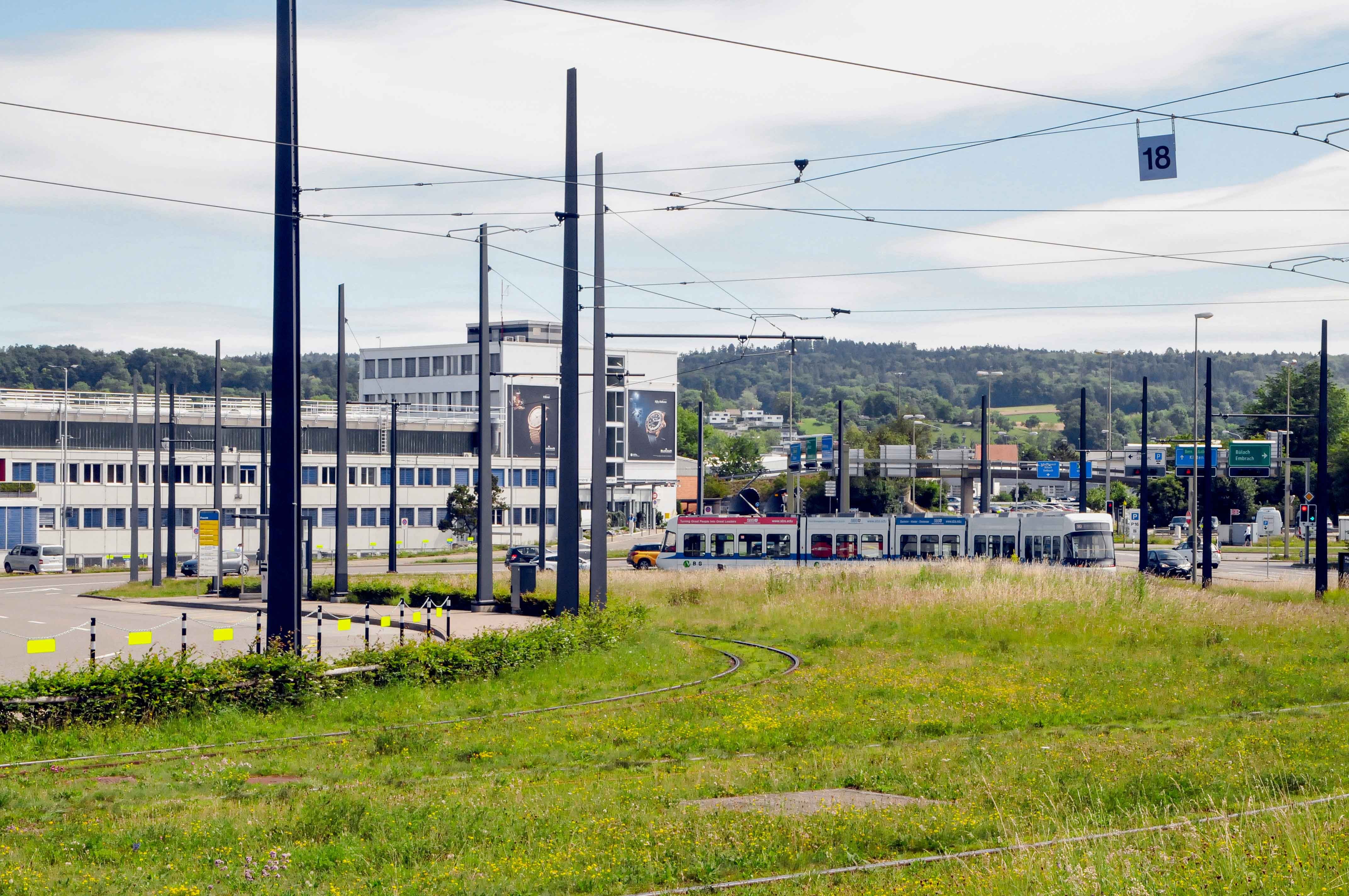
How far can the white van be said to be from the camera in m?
94.2

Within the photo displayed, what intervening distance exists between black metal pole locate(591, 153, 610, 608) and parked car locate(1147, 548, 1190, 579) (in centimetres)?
3320

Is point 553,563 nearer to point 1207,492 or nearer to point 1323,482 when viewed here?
point 1207,492

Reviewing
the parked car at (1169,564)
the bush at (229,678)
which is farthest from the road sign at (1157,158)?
the parked car at (1169,564)

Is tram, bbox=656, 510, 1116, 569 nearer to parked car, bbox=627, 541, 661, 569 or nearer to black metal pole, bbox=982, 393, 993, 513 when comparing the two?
black metal pole, bbox=982, 393, 993, 513

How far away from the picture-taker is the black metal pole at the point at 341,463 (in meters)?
36.2

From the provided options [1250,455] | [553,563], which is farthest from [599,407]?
[1250,455]

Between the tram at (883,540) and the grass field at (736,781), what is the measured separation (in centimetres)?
2346

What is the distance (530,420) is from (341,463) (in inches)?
2885

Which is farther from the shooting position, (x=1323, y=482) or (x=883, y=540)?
(x=883, y=540)

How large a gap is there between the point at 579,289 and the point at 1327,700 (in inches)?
570

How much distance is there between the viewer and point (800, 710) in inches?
668

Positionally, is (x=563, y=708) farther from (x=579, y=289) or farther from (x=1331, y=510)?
(x=1331, y=510)

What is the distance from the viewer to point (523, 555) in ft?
213

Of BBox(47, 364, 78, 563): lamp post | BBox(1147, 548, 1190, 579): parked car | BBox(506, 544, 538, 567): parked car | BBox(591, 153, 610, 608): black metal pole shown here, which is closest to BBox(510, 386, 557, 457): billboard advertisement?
BBox(506, 544, 538, 567): parked car
